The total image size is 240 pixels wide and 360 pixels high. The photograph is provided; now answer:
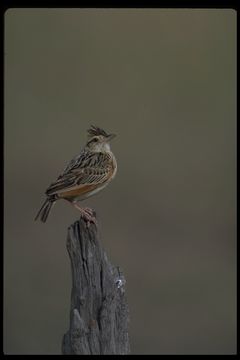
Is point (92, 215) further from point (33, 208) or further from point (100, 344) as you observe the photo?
point (33, 208)

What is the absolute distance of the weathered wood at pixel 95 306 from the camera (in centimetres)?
597

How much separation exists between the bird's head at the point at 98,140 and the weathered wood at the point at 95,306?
1815mm

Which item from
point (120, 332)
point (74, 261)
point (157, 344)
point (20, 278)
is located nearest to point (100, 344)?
Result: point (120, 332)

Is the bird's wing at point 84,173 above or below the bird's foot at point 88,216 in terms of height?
above

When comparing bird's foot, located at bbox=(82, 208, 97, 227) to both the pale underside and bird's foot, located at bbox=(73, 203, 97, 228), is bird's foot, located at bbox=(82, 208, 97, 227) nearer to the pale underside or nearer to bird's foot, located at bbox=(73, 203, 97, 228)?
bird's foot, located at bbox=(73, 203, 97, 228)

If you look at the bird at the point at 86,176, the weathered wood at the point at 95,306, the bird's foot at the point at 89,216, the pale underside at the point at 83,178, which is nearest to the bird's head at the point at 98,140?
the bird at the point at 86,176

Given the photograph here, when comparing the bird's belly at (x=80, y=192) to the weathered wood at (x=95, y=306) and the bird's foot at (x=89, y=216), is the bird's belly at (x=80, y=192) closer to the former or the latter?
the bird's foot at (x=89, y=216)

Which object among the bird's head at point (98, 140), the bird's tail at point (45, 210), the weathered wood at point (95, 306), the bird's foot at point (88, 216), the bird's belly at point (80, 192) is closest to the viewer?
the weathered wood at point (95, 306)

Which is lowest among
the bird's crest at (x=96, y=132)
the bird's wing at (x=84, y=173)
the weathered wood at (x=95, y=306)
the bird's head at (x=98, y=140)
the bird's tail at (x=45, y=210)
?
the weathered wood at (x=95, y=306)

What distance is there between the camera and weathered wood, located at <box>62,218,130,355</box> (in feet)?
19.6

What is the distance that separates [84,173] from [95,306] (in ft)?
5.47

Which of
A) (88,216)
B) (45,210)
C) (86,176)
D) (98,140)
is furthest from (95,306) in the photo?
(98,140)

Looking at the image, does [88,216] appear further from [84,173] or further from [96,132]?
[96,132]

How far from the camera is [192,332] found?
35.4ft
